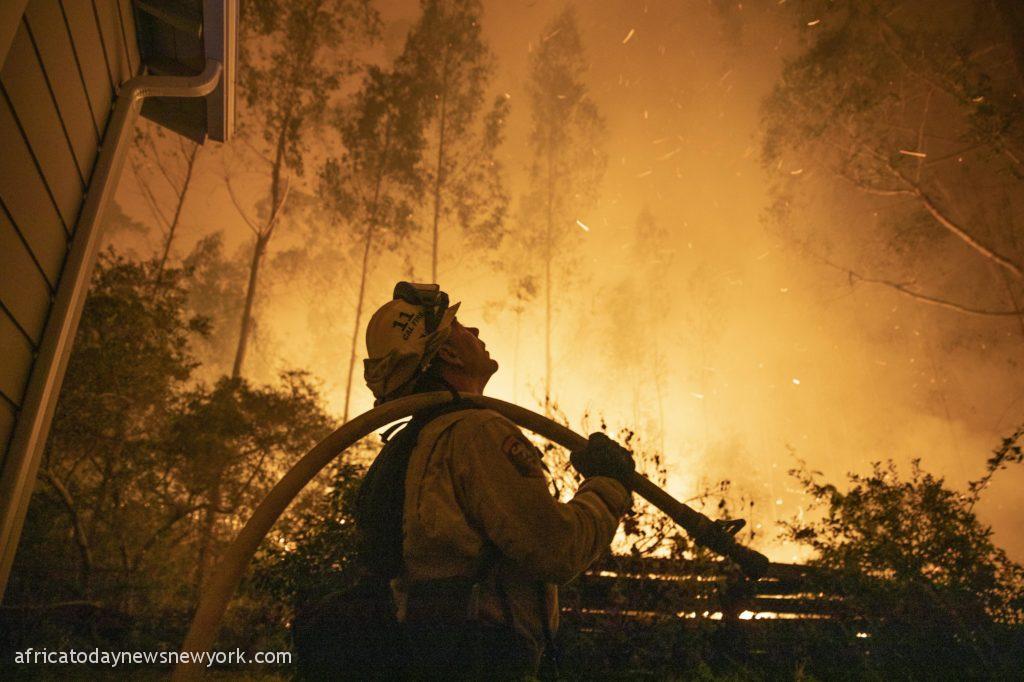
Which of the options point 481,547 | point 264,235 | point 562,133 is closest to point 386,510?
point 481,547

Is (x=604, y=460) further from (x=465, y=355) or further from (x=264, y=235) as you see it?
(x=264, y=235)

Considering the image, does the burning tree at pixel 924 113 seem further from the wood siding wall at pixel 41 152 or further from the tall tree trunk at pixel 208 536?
the tall tree trunk at pixel 208 536

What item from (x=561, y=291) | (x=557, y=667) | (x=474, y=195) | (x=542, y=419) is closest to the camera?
(x=557, y=667)

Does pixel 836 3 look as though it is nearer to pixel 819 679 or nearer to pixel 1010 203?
pixel 1010 203

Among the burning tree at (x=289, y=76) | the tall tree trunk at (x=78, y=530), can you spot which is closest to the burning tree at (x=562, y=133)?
the burning tree at (x=289, y=76)

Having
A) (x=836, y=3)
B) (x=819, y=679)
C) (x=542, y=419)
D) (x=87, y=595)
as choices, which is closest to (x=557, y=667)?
(x=542, y=419)

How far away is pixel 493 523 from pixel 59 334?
6.08 ft

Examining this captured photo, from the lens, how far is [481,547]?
151cm

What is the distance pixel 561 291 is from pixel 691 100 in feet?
49.0

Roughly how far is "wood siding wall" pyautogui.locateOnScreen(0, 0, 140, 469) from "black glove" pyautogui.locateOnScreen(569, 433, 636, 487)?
191cm

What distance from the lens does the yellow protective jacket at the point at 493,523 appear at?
1467 millimetres

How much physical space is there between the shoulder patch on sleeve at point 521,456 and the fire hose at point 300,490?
0.24 meters

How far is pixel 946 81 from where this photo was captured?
1245 cm

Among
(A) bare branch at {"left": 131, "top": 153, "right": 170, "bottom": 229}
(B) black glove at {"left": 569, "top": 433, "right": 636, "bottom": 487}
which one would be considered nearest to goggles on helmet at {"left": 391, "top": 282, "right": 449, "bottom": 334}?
(B) black glove at {"left": 569, "top": 433, "right": 636, "bottom": 487}
